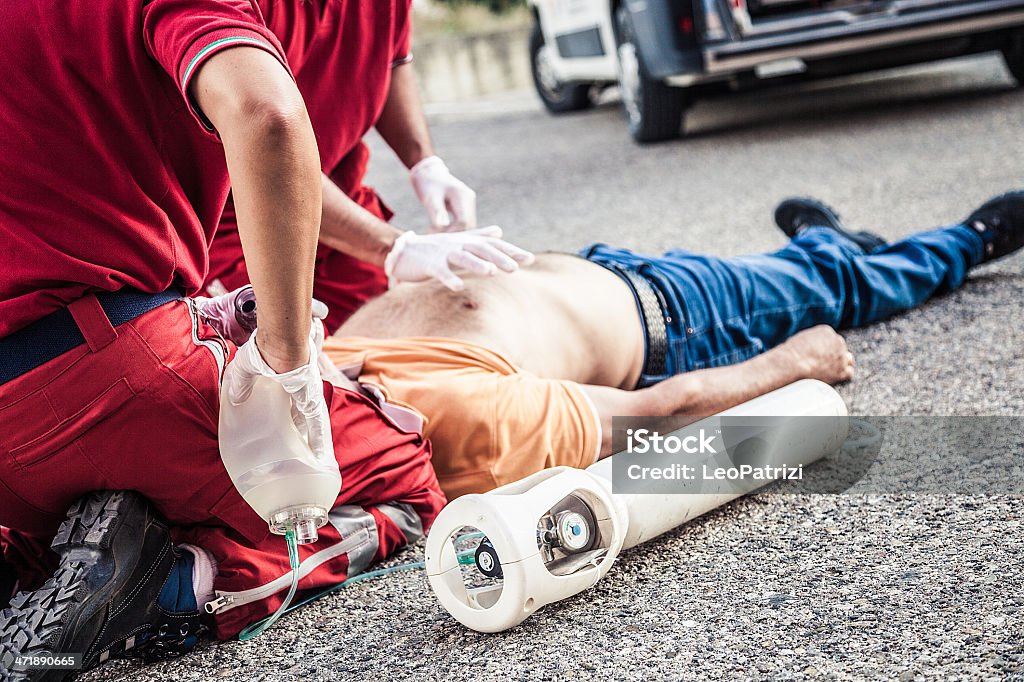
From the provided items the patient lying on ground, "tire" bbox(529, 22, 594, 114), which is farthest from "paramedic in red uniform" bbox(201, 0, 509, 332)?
"tire" bbox(529, 22, 594, 114)

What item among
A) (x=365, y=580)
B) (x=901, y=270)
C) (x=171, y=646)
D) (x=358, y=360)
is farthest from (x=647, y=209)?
(x=171, y=646)

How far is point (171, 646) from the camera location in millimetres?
1758

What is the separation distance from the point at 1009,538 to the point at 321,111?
1.74 m

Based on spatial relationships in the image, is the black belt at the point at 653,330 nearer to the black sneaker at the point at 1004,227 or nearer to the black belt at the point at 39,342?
the black sneaker at the point at 1004,227

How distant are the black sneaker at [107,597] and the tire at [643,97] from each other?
4851 millimetres

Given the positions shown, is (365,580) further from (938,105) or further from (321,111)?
(938,105)

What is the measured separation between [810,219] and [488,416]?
5.89 ft

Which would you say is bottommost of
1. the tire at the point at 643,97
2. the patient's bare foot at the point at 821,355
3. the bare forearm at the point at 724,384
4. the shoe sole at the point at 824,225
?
the tire at the point at 643,97

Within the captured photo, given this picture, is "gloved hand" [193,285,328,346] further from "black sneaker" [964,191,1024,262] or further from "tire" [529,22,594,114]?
"tire" [529,22,594,114]

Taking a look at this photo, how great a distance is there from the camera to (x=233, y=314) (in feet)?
6.15

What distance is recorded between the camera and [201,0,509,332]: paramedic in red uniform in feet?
7.74

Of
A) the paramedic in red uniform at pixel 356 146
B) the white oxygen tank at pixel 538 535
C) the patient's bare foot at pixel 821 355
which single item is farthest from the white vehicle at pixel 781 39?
the white oxygen tank at pixel 538 535

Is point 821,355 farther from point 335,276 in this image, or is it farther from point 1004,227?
point 335,276

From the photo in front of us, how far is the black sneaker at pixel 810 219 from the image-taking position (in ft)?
10.6
